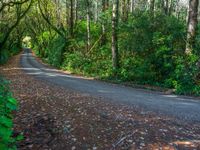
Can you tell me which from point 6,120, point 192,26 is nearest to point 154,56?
point 192,26

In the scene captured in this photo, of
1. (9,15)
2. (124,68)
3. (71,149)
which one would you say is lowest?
(71,149)

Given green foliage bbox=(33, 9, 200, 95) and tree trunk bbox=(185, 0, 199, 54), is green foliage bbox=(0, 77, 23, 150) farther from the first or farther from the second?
tree trunk bbox=(185, 0, 199, 54)

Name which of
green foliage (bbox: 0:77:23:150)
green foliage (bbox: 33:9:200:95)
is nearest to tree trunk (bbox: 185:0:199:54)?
green foliage (bbox: 33:9:200:95)

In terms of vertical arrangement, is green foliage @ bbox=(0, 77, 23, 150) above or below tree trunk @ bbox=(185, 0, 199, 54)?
below

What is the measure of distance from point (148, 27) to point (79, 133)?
12.9 metres

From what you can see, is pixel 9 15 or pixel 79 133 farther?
pixel 9 15

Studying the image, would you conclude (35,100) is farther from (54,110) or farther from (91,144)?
(91,144)

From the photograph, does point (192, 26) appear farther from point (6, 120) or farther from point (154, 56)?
point (6, 120)

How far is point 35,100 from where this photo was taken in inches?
430

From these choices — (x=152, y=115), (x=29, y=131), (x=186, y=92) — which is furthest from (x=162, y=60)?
(x=29, y=131)

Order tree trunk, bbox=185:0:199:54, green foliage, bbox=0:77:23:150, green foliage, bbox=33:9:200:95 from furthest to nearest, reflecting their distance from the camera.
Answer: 1. tree trunk, bbox=185:0:199:54
2. green foliage, bbox=33:9:200:95
3. green foliage, bbox=0:77:23:150

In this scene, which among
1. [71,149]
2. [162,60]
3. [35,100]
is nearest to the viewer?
[71,149]

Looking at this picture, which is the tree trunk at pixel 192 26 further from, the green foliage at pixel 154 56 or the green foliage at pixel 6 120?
the green foliage at pixel 6 120

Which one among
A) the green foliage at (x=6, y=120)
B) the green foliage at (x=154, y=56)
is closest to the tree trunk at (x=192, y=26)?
the green foliage at (x=154, y=56)
